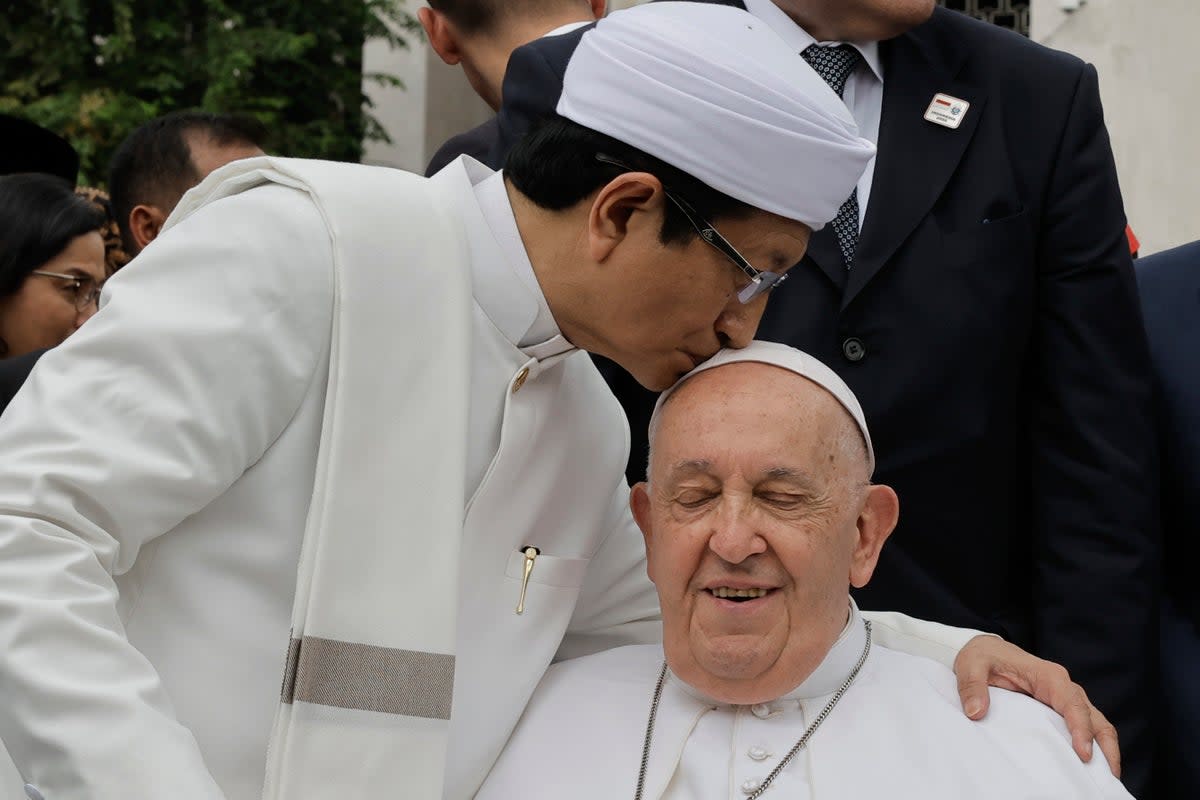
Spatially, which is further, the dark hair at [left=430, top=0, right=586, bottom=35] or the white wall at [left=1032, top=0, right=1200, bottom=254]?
the white wall at [left=1032, top=0, right=1200, bottom=254]

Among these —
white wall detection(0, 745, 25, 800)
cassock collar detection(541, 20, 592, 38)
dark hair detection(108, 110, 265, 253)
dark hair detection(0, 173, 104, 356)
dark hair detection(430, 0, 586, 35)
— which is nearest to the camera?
white wall detection(0, 745, 25, 800)

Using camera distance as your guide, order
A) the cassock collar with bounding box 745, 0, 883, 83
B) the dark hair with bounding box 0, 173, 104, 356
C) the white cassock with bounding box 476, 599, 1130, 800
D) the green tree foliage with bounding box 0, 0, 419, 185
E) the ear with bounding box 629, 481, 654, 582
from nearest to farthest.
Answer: the white cassock with bounding box 476, 599, 1130, 800
the ear with bounding box 629, 481, 654, 582
the cassock collar with bounding box 745, 0, 883, 83
the dark hair with bounding box 0, 173, 104, 356
the green tree foliage with bounding box 0, 0, 419, 185

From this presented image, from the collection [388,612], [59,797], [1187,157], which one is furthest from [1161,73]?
[59,797]

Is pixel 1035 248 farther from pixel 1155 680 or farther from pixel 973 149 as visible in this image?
pixel 1155 680

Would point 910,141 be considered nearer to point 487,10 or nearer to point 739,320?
point 739,320

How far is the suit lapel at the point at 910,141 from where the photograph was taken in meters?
3.54

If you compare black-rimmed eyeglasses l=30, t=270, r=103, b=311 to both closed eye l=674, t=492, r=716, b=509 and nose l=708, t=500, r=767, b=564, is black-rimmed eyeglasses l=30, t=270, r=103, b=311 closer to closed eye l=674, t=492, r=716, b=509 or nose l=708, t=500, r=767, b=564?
closed eye l=674, t=492, r=716, b=509

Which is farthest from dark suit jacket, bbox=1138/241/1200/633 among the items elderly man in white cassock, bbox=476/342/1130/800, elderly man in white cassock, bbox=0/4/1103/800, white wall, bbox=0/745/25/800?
white wall, bbox=0/745/25/800

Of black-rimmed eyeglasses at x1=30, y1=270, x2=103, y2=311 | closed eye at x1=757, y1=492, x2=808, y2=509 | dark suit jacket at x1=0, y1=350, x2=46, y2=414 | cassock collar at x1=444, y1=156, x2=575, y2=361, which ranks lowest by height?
black-rimmed eyeglasses at x1=30, y1=270, x2=103, y2=311

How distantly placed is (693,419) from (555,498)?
0.32m

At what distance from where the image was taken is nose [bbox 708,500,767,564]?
304 cm

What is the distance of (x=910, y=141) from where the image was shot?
3.65m

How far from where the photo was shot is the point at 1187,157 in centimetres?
845

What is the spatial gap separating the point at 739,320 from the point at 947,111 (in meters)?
0.95
